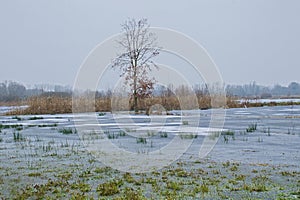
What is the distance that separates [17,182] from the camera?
17.5ft

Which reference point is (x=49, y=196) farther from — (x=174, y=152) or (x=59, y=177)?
(x=174, y=152)

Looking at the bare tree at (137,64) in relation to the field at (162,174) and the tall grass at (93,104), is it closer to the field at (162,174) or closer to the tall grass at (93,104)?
the tall grass at (93,104)

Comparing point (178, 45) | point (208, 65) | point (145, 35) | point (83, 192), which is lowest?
point (83, 192)

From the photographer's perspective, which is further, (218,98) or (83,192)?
(218,98)

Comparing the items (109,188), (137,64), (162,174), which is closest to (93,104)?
(137,64)

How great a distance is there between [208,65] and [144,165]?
666cm

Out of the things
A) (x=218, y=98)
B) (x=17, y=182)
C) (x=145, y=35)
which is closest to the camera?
(x=17, y=182)

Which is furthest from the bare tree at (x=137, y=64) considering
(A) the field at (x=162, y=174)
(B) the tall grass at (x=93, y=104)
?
(A) the field at (x=162, y=174)

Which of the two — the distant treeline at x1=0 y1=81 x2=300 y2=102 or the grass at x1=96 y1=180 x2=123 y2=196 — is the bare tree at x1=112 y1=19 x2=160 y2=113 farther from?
the grass at x1=96 y1=180 x2=123 y2=196

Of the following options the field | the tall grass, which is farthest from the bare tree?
the field

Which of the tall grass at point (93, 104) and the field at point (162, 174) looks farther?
the tall grass at point (93, 104)

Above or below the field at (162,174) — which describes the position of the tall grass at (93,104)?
above

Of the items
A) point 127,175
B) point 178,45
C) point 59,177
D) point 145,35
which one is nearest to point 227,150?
point 127,175

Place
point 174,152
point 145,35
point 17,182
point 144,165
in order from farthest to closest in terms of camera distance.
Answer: point 145,35, point 174,152, point 144,165, point 17,182
